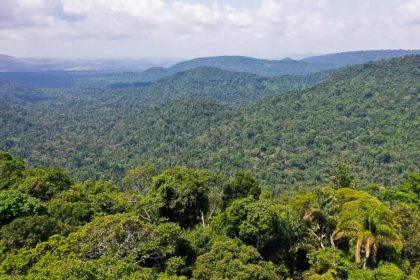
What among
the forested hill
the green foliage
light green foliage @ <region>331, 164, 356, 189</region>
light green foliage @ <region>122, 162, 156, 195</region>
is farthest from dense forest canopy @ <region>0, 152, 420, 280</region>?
the forested hill

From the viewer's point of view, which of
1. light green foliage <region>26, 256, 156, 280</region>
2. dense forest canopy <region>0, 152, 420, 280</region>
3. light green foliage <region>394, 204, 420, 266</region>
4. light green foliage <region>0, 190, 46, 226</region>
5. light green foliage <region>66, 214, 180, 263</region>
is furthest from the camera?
light green foliage <region>0, 190, 46, 226</region>

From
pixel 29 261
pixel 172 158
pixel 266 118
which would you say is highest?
pixel 29 261

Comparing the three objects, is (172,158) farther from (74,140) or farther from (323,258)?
(323,258)

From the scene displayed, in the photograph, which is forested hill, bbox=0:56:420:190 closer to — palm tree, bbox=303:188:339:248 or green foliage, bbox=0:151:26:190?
palm tree, bbox=303:188:339:248

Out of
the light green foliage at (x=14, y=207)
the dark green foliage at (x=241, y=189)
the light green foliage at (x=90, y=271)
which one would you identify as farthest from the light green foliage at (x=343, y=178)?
the light green foliage at (x=14, y=207)

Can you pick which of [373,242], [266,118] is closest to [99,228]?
[373,242]

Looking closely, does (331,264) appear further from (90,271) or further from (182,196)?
(90,271)
